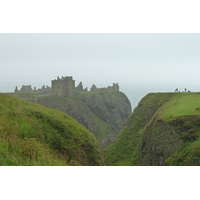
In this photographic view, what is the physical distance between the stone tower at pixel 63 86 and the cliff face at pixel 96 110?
352 centimetres

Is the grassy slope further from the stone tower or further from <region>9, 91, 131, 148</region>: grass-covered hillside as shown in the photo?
the stone tower

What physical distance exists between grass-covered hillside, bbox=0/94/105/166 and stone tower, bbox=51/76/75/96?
307 feet

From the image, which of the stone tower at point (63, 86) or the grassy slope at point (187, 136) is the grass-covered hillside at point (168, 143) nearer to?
the grassy slope at point (187, 136)

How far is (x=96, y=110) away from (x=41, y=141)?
108458mm

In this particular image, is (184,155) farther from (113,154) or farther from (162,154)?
(113,154)

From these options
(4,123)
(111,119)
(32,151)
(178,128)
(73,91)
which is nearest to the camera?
(32,151)

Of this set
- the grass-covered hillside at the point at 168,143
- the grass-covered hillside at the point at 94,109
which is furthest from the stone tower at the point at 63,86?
the grass-covered hillside at the point at 168,143

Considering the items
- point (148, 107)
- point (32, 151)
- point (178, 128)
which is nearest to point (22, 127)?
point (32, 151)

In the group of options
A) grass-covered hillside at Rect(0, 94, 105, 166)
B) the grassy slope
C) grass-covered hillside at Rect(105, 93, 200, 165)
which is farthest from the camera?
grass-covered hillside at Rect(105, 93, 200, 165)

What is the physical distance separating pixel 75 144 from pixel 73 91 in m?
101

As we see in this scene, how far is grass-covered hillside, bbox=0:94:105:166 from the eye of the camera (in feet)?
37.4

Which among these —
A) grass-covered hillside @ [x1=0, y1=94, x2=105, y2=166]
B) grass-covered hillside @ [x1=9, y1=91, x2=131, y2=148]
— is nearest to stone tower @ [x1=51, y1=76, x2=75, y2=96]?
grass-covered hillside @ [x1=9, y1=91, x2=131, y2=148]

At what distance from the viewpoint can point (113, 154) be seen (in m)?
50.2

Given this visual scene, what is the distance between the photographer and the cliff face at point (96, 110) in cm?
10775
